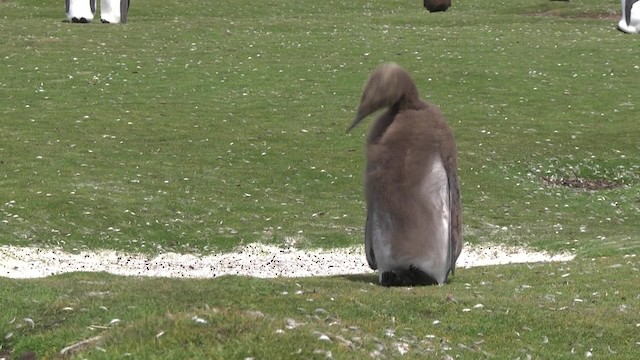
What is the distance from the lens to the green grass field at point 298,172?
8.96 metres

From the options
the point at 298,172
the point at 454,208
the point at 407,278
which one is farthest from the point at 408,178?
the point at 298,172

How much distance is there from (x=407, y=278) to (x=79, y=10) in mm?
28668

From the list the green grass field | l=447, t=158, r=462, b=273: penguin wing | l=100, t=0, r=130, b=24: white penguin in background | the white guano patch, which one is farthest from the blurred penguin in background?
l=447, t=158, r=462, b=273: penguin wing

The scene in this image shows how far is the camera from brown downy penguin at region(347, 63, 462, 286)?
34.2 feet

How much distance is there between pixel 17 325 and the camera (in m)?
9.02

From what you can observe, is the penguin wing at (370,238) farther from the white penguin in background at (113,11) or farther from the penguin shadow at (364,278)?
the white penguin in background at (113,11)

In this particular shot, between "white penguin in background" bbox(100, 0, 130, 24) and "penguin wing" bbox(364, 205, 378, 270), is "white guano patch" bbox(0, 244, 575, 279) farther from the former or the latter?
"white penguin in background" bbox(100, 0, 130, 24)

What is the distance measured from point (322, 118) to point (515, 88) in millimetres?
5682

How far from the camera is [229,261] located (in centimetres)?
1594

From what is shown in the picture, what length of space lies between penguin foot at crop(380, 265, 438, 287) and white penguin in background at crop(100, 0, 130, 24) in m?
28.1

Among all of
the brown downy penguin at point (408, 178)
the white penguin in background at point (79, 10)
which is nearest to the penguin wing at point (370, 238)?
the brown downy penguin at point (408, 178)

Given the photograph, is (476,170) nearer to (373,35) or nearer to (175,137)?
(175,137)

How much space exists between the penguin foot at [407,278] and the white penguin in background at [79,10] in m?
28.2

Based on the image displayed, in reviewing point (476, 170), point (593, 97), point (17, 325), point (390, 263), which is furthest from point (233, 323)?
point (593, 97)
